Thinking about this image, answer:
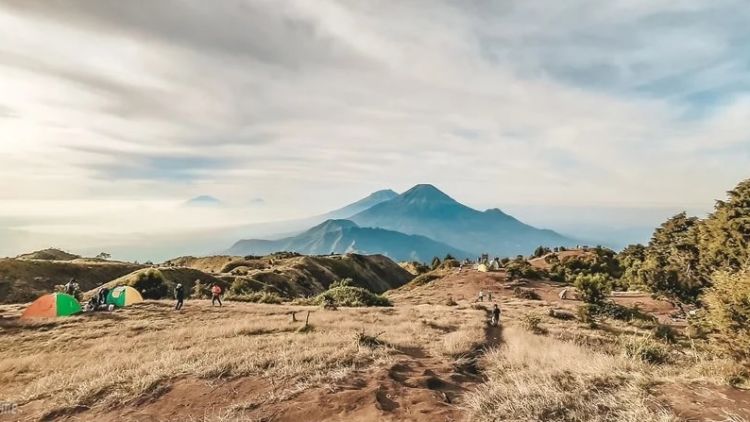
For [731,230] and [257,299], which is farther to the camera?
[257,299]

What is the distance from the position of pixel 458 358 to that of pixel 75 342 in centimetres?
1893

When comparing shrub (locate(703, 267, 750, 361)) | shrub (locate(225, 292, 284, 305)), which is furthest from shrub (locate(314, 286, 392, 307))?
shrub (locate(703, 267, 750, 361))

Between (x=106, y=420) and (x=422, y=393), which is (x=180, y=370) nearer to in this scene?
(x=106, y=420)

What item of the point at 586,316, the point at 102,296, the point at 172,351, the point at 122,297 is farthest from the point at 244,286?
the point at 172,351

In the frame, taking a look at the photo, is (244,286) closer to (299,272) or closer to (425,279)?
(299,272)

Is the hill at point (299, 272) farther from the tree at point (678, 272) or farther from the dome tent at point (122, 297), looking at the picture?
the tree at point (678, 272)

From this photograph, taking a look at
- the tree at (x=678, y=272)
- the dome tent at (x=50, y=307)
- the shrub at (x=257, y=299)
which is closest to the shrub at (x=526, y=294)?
the tree at (x=678, y=272)

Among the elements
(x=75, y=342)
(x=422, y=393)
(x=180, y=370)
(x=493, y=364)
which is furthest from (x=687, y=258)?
(x=75, y=342)

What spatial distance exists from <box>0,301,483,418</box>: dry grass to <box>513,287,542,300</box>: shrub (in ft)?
90.8

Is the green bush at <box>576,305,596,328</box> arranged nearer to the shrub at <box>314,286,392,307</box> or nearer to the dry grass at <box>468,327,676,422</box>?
the shrub at <box>314,286,392,307</box>

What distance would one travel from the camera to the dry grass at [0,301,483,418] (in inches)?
454

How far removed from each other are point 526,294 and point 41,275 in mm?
71323

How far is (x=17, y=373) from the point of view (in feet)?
51.3

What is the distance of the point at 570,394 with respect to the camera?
905 cm
